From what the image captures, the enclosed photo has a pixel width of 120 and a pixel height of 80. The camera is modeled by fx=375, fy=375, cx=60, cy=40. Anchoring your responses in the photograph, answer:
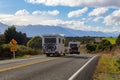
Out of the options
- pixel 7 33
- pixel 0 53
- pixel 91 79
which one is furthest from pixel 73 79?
pixel 7 33

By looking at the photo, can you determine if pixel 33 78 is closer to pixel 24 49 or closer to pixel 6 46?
pixel 6 46

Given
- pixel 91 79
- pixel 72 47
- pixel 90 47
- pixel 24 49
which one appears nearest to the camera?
pixel 91 79

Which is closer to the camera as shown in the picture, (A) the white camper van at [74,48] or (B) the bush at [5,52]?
(B) the bush at [5,52]

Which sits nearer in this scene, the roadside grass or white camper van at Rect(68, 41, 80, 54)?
the roadside grass

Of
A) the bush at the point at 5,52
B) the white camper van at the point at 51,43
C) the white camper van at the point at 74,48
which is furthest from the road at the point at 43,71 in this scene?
the white camper van at the point at 74,48

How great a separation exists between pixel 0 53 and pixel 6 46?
162 cm

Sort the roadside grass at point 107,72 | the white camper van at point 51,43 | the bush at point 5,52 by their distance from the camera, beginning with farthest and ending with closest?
the bush at point 5,52
the white camper van at point 51,43
the roadside grass at point 107,72

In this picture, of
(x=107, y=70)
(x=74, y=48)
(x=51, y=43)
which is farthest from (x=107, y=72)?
(x=74, y=48)

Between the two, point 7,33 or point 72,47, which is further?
point 7,33

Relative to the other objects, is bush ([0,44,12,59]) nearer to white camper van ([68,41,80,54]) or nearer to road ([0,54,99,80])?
white camper van ([68,41,80,54])

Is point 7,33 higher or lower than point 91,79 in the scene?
higher

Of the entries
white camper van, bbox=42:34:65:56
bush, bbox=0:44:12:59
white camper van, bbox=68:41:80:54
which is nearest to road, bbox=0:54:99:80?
white camper van, bbox=42:34:65:56

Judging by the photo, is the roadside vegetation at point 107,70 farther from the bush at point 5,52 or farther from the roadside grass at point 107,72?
the bush at point 5,52

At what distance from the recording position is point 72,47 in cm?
7625
